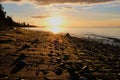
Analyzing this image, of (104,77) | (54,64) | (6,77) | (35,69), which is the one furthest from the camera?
(54,64)

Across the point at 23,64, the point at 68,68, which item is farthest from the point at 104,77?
the point at 23,64

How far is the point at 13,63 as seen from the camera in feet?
38.0

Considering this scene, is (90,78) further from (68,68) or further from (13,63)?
(13,63)

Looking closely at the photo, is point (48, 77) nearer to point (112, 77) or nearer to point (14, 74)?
point (14, 74)

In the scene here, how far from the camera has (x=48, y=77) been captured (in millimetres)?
9508

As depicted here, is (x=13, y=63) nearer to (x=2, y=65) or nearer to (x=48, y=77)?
(x=2, y=65)

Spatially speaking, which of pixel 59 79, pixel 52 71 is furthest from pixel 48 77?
pixel 52 71

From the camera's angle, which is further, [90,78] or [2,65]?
[2,65]

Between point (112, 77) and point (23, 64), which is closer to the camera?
point (112, 77)

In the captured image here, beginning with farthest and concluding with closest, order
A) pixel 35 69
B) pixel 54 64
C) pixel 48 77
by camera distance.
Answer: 1. pixel 54 64
2. pixel 35 69
3. pixel 48 77

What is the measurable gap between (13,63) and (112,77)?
437cm

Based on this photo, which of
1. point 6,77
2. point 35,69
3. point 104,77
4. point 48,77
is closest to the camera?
point 6,77

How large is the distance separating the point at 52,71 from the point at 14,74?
1737 millimetres

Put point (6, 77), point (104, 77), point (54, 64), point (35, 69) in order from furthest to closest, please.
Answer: point (54, 64), point (35, 69), point (104, 77), point (6, 77)
